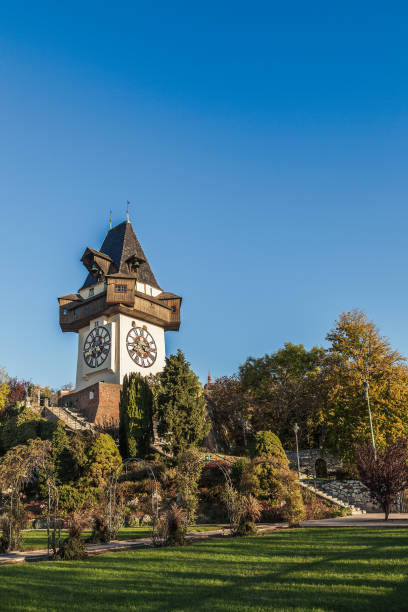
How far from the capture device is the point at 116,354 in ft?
133

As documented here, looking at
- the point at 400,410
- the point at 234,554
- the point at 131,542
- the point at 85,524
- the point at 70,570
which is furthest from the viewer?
the point at 400,410

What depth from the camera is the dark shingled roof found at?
44.8 meters

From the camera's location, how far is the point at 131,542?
1530cm

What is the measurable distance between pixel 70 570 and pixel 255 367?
31.0 meters

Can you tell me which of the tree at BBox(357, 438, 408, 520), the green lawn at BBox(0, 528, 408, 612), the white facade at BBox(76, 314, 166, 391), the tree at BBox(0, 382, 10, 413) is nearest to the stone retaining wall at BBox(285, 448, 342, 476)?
the white facade at BBox(76, 314, 166, 391)

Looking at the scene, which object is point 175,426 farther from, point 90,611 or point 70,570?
point 90,611

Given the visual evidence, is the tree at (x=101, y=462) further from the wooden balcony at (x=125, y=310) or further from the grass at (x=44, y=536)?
the wooden balcony at (x=125, y=310)

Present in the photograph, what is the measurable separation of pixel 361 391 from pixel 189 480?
13688 mm

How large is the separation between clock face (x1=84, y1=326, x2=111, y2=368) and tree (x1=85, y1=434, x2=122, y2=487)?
1605 centimetres

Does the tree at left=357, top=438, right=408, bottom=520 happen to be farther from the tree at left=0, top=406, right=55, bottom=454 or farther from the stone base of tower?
the stone base of tower

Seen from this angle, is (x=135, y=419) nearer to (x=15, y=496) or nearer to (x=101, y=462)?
(x=101, y=462)

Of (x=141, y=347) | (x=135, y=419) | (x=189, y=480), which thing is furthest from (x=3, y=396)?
(x=189, y=480)

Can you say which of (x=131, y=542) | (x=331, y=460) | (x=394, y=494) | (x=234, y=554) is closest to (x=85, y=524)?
(x=131, y=542)

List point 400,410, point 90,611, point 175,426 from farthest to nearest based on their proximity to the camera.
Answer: point 400,410 → point 175,426 → point 90,611
